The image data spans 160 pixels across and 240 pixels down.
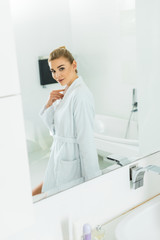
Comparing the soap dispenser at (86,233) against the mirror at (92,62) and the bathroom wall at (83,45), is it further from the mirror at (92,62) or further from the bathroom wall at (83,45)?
the bathroom wall at (83,45)

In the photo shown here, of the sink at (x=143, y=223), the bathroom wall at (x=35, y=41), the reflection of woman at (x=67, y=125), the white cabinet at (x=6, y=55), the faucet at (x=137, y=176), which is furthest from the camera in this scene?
the faucet at (x=137, y=176)

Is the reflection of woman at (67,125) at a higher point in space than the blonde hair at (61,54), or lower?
lower

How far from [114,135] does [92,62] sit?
1.03 ft

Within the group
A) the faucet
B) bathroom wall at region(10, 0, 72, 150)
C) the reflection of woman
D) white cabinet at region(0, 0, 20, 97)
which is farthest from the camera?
the faucet

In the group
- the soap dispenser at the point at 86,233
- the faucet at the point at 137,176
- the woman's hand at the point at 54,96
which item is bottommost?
the soap dispenser at the point at 86,233

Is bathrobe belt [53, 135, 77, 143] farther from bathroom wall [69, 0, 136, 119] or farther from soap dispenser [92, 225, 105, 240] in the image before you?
soap dispenser [92, 225, 105, 240]

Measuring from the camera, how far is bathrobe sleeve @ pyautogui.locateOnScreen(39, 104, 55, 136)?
3.60 feet

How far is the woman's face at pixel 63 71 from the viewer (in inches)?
44.6

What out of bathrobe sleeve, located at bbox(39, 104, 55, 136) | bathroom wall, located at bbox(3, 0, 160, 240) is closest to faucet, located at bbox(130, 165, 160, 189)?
bathroom wall, located at bbox(3, 0, 160, 240)

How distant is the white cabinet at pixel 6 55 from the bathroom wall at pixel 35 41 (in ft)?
1.06

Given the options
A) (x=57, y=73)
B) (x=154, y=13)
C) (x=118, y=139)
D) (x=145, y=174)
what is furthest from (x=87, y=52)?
(x=145, y=174)

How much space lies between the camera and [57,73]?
3.74 ft

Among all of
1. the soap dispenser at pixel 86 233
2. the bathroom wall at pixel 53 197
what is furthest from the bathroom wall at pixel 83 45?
the soap dispenser at pixel 86 233

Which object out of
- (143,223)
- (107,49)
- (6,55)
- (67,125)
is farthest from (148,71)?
(6,55)
